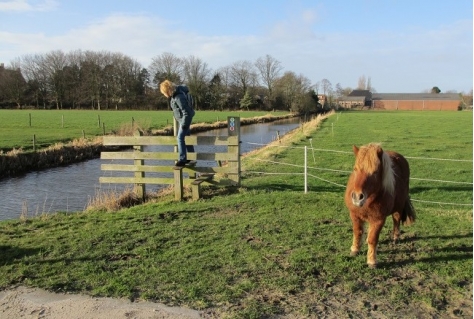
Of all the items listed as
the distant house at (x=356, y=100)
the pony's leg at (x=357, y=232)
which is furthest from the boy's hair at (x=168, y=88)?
the distant house at (x=356, y=100)

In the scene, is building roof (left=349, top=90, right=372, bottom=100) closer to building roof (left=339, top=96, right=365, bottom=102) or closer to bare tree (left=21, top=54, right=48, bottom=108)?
building roof (left=339, top=96, right=365, bottom=102)

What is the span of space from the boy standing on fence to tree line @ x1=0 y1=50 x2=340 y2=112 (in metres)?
63.0

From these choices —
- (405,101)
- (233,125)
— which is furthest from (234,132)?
(405,101)

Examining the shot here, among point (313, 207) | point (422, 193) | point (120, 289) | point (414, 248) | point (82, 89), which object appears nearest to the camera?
point (120, 289)

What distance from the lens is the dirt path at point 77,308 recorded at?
384 cm

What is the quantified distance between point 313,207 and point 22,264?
5105 millimetres

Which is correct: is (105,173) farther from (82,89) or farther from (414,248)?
(82,89)

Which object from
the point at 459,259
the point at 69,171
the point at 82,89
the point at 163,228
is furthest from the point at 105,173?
the point at 82,89

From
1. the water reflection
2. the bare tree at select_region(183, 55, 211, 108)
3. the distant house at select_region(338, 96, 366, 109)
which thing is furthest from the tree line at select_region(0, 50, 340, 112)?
the water reflection

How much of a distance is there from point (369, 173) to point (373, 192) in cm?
27

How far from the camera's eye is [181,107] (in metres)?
8.56

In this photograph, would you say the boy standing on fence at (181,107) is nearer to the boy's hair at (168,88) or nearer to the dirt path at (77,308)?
the boy's hair at (168,88)

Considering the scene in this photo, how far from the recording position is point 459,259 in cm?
505

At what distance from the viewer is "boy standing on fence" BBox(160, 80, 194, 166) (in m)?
8.42
